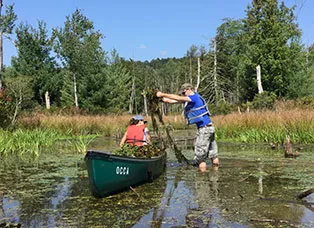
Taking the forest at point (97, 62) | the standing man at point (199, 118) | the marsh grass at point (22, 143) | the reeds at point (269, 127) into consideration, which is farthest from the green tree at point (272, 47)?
the standing man at point (199, 118)

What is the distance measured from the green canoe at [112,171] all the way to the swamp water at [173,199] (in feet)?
0.51

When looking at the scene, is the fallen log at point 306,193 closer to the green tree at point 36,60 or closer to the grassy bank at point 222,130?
the grassy bank at point 222,130

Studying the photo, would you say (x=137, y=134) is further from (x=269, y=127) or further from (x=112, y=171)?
(x=269, y=127)

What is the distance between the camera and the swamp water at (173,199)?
169 inches

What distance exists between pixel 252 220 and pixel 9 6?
1175 inches

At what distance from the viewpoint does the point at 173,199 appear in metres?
5.33

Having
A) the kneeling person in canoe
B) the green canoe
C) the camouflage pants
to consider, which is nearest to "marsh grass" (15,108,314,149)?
the camouflage pants

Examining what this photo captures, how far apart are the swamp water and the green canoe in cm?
15

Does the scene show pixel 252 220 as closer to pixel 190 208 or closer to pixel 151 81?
pixel 190 208

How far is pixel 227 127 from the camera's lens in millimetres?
14844

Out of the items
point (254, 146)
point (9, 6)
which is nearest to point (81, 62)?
point (9, 6)

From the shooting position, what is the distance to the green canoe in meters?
5.03

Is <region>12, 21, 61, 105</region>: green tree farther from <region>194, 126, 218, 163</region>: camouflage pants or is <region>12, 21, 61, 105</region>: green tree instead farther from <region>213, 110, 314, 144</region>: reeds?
<region>194, 126, 218, 163</region>: camouflage pants

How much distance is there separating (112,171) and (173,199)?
98 centimetres
